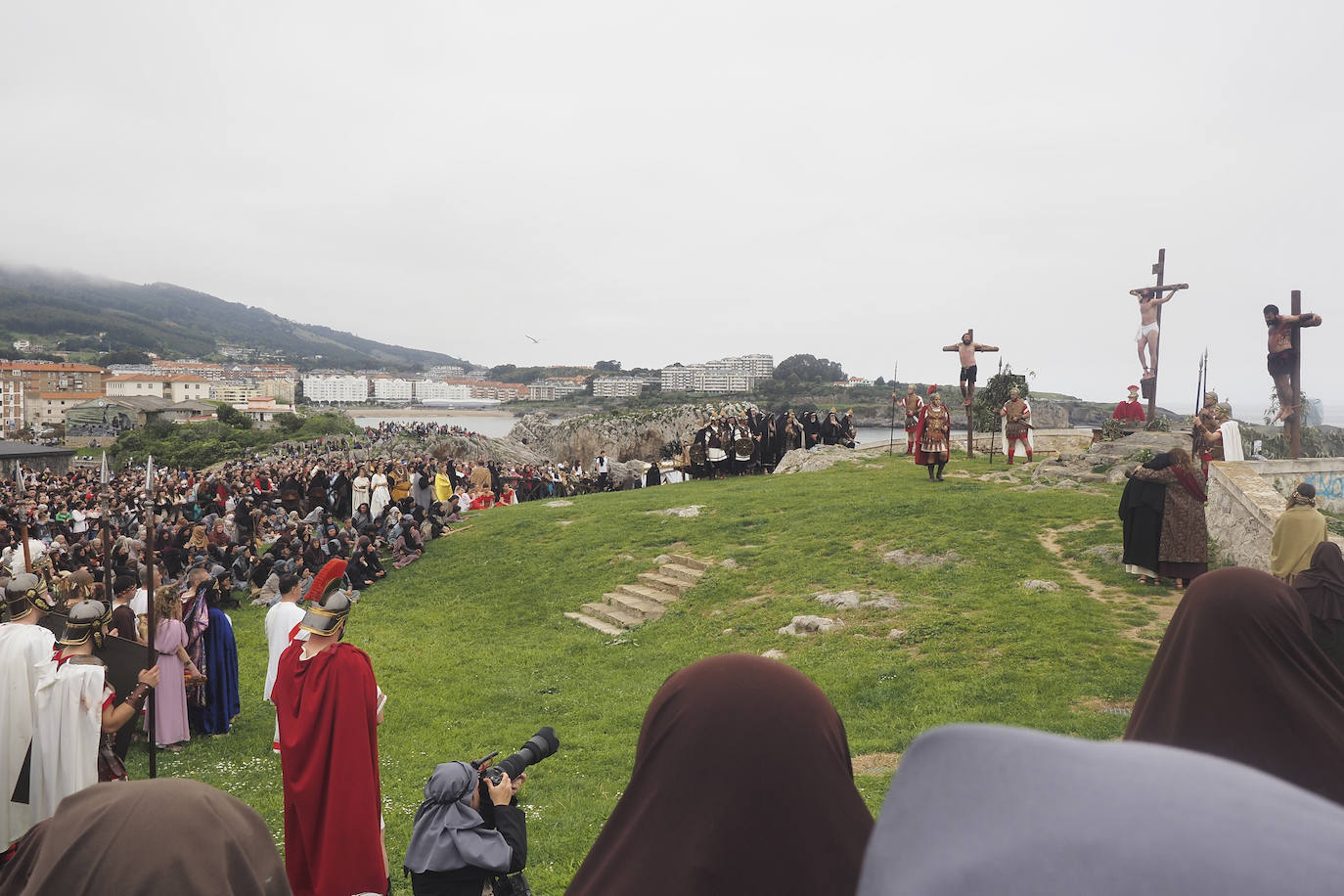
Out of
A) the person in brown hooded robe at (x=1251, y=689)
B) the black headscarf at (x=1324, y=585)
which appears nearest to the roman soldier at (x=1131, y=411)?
the black headscarf at (x=1324, y=585)

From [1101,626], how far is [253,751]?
32.6 ft

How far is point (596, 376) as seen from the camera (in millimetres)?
187500

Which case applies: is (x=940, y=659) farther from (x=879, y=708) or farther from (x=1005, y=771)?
(x=1005, y=771)

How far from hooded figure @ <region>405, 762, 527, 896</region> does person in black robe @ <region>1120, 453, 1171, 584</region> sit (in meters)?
9.62

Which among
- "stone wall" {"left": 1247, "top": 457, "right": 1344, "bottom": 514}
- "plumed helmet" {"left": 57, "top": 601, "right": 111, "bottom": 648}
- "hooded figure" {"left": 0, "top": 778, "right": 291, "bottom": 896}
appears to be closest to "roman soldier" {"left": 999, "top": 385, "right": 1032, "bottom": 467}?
"stone wall" {"left": 1247, "top": 457, "right": 1344, "bottom": 514}

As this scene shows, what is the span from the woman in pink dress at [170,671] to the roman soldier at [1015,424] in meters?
19.0

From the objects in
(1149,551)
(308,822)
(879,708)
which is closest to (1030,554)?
(1149,551)

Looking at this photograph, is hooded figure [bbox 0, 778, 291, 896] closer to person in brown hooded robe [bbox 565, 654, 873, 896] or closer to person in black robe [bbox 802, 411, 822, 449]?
person in brown hooded robe [bbox 565, 654, 873, 896]

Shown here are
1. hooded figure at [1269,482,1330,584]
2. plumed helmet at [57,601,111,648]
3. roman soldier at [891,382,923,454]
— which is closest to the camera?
plumed helmet at [57,601,111,648]

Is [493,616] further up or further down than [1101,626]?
further down

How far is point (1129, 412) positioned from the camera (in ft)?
66.7

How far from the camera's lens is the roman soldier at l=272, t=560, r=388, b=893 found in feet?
16.5

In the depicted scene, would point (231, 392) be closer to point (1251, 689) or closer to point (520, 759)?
point (520, 759)

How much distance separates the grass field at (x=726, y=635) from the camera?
766 cm
